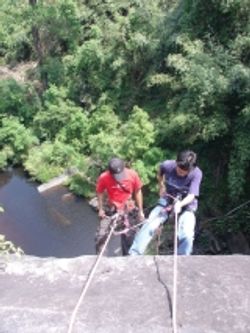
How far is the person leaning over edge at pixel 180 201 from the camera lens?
199 inches

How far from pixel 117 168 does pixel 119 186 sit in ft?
1.15

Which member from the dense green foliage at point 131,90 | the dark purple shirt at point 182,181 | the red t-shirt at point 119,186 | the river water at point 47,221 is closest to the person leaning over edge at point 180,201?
the dark purple shirt at point 182,181

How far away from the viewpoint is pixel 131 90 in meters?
14.8

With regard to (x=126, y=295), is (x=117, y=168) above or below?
above

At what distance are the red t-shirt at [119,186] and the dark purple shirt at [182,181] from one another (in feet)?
1.11

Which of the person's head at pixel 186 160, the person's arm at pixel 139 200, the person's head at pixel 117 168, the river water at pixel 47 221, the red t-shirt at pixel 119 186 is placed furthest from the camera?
the river water at pixel 47 221

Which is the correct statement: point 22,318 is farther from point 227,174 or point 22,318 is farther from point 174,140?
point 174,140

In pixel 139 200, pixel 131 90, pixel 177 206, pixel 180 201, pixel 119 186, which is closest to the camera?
pixel 177 206

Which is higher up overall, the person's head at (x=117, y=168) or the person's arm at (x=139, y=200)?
Result: the person's head at (x=117, y=168)

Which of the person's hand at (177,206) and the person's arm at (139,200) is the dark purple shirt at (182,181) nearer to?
the person's hand at (177,206)

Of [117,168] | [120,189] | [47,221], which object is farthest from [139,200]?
[47,221]

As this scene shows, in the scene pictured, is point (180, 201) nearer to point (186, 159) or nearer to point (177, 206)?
point (177, 206)

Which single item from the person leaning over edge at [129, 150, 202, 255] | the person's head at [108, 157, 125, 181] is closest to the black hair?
the person leaning over edge at [129, 150, 202, 255]

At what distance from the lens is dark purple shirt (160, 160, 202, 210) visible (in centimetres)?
508
